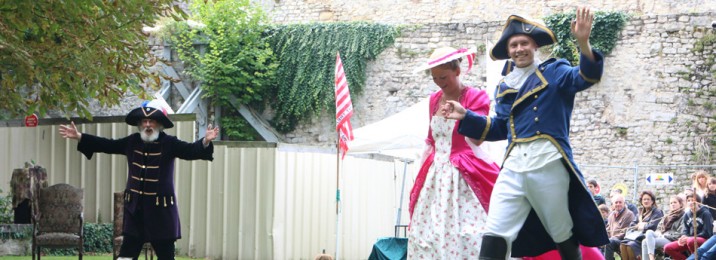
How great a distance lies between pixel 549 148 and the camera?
638 centimetres

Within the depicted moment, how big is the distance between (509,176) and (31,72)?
6032 millimetres

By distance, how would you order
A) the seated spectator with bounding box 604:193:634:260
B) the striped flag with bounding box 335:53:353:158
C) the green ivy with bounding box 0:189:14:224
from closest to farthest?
the striped flag with bounding box 335:53:353:158
the seated spectator with bounding box 604:193:634:260
the green ivy with bounding box 0:189:14:224

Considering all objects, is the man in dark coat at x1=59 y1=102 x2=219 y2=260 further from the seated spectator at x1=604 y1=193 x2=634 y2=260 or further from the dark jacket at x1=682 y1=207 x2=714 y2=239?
the seated spectator at x1=604 y1=193 x2=634 y2=260

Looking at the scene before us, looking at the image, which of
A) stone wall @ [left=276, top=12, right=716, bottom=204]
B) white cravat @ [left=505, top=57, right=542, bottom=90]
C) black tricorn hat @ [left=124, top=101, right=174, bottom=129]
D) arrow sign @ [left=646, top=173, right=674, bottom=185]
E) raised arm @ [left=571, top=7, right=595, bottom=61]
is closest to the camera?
raised arm @ [left=571, top=7, right=595, bottom=61]

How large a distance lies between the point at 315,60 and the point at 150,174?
1719cm

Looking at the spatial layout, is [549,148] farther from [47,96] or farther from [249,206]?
[249,206]

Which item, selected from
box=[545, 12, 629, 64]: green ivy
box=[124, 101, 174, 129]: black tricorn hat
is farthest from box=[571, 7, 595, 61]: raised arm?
box=[545, 12, 629, 64]: green ivy

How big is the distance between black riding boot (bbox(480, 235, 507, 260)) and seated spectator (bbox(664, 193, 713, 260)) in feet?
21.1

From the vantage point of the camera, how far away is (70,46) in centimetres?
1128

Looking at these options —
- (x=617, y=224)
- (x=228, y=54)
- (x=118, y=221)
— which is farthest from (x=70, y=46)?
(x=228, y=54)

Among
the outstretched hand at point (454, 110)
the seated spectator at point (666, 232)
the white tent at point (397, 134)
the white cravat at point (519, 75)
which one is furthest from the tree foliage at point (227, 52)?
the white cravat at point (519, 75)

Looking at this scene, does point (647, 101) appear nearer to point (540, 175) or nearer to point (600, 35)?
point (600, 35)

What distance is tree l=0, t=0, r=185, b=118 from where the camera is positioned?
10867 millimetres

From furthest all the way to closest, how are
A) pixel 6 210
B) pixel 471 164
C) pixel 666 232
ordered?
pixel 6 210
pixel 666 232
pixel 471 164
